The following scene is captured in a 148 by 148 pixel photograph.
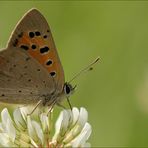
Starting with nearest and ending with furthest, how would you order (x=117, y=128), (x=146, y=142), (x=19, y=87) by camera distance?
(x=19, y=87)
(x=146, y=142)
(x=117, y=128)

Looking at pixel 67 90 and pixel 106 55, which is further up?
pixel 67 90

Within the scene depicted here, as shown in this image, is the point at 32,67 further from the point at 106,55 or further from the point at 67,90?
the point at 106,55

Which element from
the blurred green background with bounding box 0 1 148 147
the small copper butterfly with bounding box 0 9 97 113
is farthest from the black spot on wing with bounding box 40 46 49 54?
the blurred green background with bounding box 0 1 148 147

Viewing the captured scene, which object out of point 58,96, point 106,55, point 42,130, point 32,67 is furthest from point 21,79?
point 106,55

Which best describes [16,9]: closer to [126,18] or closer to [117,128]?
[126,18]

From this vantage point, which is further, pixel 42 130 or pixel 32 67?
pixel 32 67

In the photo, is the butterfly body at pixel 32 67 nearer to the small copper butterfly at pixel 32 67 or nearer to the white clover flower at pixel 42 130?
the small copper butterfly at pixel 32 67

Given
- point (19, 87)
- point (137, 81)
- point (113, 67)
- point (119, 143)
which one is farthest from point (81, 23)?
point (19, 87)

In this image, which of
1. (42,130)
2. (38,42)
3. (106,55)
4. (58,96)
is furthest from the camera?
(106,55)
